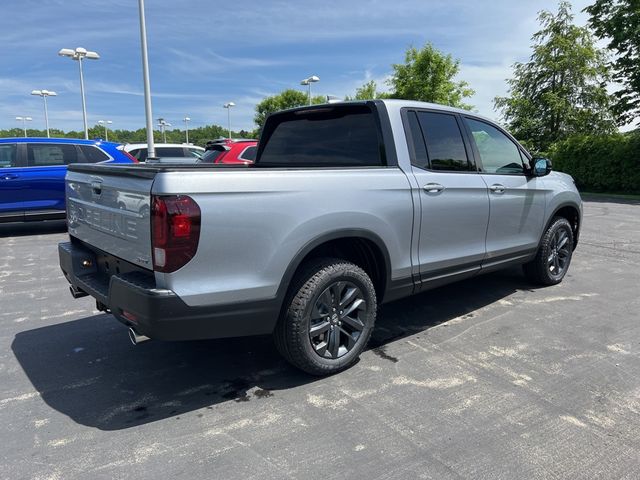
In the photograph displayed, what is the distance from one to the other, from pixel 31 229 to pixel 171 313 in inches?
358

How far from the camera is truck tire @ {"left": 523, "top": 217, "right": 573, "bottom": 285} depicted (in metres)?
5.19

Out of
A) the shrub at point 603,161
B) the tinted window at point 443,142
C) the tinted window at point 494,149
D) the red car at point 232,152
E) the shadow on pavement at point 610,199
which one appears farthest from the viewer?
the shrub at point 603,161

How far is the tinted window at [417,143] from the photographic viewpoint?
12.2 ft

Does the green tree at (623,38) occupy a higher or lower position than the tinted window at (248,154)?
higher

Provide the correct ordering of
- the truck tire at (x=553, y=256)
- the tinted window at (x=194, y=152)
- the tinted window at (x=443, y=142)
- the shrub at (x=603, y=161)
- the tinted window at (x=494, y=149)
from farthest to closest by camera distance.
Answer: the shrub at (x=603, y=161), the tinted window at (x=194, y=152), the truck tire at (x=553, y=256), the tinted window at (x=494, y=149), the tinted window at (x=443, y=142)

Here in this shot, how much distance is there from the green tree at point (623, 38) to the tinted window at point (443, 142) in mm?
19395

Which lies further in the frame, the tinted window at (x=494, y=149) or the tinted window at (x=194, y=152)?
the tinted window at (x=194, y=152)

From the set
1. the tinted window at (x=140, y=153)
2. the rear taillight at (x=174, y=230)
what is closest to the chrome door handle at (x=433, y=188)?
the rear taillight at (x=174, y=230)

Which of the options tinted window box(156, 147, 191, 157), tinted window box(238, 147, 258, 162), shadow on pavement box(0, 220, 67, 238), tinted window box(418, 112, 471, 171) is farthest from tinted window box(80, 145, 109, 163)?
tinted window box(418, 112, 471, 171)

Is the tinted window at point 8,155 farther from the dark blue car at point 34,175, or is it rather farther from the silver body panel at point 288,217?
the silver body panel at point 288,217

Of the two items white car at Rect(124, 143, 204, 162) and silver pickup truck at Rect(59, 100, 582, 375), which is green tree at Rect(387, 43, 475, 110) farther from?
silver pickup truck at Rect(59, 100, 582, 375)

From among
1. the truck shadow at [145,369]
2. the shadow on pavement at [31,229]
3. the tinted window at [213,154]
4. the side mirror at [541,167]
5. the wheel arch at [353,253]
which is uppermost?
the side mirror at [541,167]

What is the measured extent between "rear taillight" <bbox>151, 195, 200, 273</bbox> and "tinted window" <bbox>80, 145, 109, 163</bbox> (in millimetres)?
8023

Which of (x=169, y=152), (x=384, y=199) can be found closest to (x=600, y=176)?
(x=169, y=152)
